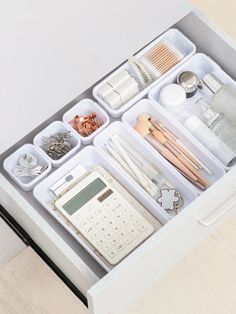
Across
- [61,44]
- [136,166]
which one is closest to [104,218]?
[136,166]

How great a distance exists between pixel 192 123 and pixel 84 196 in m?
0.22

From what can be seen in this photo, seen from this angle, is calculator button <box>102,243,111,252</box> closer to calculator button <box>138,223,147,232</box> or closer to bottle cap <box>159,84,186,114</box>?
calculator button <box>138,223,147,232</box>

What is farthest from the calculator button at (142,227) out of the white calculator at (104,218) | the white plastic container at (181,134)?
the white plastic container at (181,134)

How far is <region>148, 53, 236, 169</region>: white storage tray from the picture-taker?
4.03 ft

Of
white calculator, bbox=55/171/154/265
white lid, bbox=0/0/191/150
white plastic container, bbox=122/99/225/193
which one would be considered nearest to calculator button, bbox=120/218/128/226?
white calculator, bbox=55/171/154/265

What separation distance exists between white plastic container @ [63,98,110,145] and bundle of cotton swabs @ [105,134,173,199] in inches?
1.2

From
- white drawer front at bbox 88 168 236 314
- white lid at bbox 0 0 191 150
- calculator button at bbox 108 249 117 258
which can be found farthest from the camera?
calculator button at bbox 108 249 117 258

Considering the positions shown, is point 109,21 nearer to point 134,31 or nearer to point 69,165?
point 134,31

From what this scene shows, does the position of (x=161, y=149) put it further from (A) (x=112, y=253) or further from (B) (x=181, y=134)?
(A) (x=112, y=253)

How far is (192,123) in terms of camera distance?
1212 mm

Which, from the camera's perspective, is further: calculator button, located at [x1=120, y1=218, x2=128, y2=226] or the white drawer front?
calculator button, located at [x1=120, y1=218, x2=128, y2=226]

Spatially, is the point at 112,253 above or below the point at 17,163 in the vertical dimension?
below

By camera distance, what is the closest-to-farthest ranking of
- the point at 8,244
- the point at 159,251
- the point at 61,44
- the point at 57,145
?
the point at 61,44 → the point at 159,251 → the point at 57,145 → the point at 8,244

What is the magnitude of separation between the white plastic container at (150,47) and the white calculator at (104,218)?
123 mm
